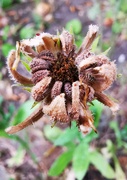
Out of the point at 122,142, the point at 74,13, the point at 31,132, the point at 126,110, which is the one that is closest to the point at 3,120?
the point at 31,132

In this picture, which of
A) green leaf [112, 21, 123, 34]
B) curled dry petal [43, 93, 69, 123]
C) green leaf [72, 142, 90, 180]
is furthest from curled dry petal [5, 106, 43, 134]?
green leaf [112, 21, 123, 34]

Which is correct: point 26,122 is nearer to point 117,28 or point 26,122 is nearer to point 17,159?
point 17,159

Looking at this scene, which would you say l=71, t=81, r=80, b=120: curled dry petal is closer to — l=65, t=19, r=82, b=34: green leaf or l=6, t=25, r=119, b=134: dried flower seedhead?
l=6, t=25, r=119, b=134: dried flower seedhead

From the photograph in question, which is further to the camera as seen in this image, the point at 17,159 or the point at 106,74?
the point at 17,159

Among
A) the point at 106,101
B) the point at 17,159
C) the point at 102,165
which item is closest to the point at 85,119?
the point at 106,101

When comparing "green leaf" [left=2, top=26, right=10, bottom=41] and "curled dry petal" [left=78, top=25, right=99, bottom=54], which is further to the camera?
"green leaf" [left=2, top=26, right=10, bottom=41]

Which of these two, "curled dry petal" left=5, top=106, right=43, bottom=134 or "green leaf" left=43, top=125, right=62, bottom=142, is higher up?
"curled dry petal" left=5, top=106, right=43, bottom=134

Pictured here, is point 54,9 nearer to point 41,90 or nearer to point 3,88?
point 3,88
